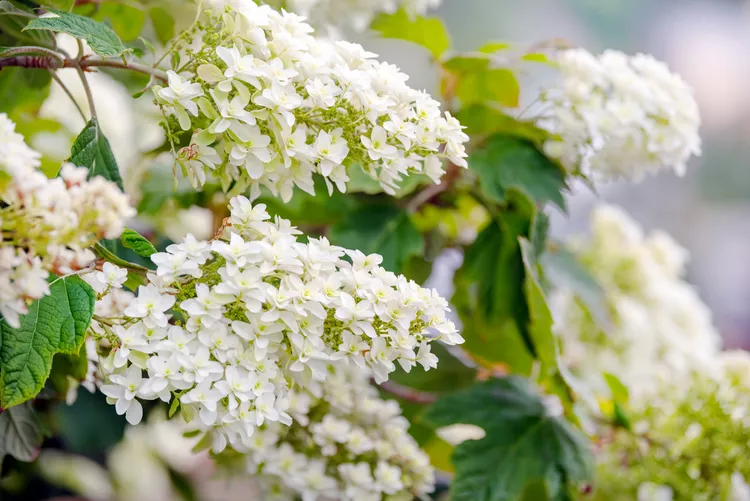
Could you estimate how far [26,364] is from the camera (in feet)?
1.10

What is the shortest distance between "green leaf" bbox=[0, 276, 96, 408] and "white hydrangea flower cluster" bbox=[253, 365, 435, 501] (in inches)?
6.8

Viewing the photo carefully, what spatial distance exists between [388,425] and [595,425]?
0.28 metres

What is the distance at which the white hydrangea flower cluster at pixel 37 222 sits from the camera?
0.26m

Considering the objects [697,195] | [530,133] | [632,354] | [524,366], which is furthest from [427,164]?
[697,195]

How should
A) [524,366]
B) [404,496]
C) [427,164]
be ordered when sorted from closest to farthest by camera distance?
[427,164], [404,496], [524,366]

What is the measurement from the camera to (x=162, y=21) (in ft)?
1.98

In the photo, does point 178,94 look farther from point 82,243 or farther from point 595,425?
point 595,425

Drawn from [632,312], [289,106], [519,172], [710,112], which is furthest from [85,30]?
[710,112]

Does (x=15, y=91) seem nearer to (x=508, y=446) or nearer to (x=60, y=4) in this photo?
(x=60, y=4)

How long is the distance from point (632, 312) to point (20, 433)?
2.21 ft

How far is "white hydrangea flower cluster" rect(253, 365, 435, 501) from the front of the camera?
0.49 meters

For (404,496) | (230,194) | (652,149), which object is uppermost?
(652,149)

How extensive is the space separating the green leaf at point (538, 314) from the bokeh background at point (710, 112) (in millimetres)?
1931

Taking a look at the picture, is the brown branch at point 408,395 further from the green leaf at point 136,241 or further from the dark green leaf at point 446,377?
the green leaf at point 136,241
